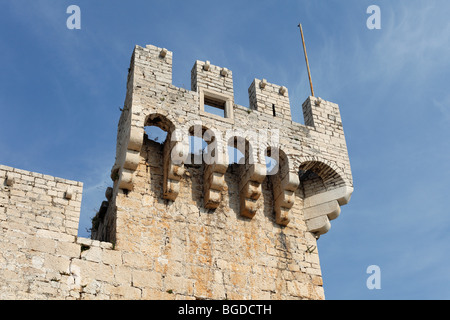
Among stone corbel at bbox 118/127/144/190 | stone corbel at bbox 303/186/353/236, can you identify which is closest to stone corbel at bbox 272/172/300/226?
stone corbel at bbox 303/186/353/236

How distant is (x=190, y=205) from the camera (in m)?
12.3

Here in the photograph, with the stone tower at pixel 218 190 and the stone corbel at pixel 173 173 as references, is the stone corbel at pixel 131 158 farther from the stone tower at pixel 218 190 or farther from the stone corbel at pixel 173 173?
the stone corbel at pixel 173 173

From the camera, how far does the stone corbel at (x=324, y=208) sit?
13.2m

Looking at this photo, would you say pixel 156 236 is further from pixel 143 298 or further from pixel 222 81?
pixel 222 81

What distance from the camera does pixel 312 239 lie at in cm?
1311

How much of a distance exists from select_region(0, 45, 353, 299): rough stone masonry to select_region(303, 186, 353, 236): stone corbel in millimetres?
22

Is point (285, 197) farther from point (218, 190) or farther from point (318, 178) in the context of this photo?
point (218, 190)

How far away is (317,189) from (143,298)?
4896 mm

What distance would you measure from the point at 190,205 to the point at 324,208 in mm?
3010

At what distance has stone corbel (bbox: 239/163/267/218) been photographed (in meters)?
12.6

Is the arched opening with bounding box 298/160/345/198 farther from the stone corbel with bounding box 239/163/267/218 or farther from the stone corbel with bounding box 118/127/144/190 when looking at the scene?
the stone corbel with bounding box 118/127/144/190

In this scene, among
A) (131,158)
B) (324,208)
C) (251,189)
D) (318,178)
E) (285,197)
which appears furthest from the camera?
(318,178)

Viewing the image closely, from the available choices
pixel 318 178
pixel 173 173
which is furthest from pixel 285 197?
pixel 173 173
